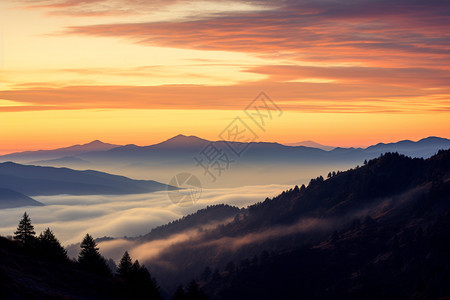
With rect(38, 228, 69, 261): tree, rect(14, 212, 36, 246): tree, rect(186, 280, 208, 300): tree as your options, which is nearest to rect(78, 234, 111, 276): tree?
Result: rect(38, 228, 69, 261): tree

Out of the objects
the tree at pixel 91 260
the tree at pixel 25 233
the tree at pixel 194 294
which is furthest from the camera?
the tree at pixel 194 294

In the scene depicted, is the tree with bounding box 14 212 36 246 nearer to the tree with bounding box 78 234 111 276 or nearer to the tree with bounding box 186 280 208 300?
the tree with bounding box 78 234 111 276

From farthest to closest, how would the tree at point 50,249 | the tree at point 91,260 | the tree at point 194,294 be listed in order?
the tree at point 194,294
the tree at point 91,260
the tree at point 50,249

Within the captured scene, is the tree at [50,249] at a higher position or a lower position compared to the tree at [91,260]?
higher

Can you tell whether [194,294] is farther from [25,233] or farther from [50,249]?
[25,233]

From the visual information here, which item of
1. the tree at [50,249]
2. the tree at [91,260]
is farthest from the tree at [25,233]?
the tree at [91,260]

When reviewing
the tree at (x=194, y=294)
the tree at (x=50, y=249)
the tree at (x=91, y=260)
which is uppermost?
the tree at (x=50, y=249)

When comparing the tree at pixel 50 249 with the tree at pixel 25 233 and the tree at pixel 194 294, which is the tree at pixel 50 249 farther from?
the tree at pixel 194 294

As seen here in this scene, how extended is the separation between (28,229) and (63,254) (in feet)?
29.3

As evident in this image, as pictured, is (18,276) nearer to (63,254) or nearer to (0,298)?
(0,298)

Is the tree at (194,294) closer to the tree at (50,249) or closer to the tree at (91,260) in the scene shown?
the tree at (91,260)

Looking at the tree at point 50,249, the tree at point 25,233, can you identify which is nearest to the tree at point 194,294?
the tree at point 50,249

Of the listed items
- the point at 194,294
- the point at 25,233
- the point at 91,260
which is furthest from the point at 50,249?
the point at 194,294

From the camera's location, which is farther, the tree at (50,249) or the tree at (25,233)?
the tree at (50,249)
